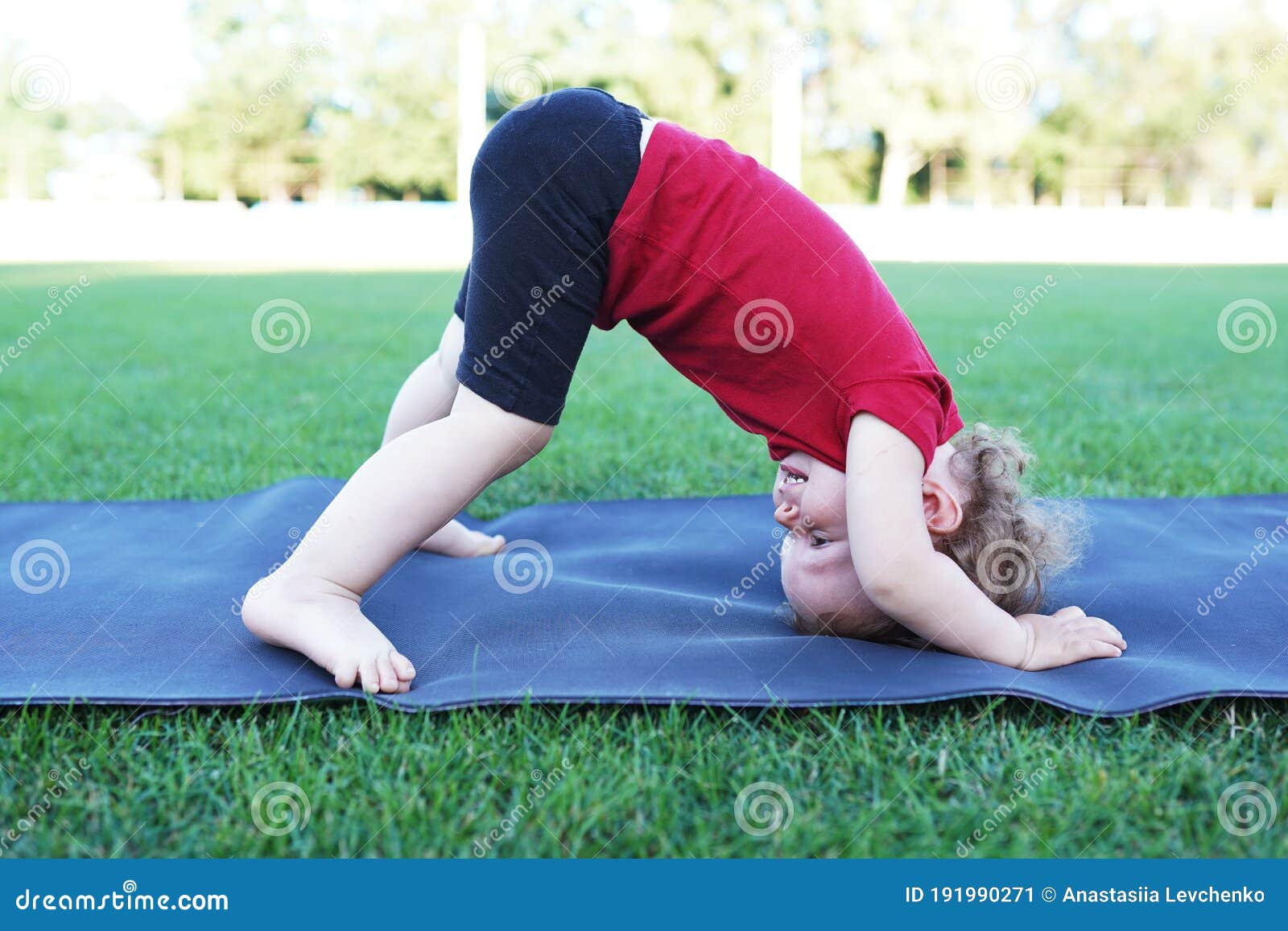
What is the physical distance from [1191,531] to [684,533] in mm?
1165

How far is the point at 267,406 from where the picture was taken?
13.9ft

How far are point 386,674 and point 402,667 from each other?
0.03 metres

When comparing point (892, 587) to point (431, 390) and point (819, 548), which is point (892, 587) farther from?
point (431, 390)

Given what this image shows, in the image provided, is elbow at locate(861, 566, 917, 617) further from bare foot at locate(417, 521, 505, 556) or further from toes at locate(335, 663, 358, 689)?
bare foot at locate(417, 521, 505, 556)

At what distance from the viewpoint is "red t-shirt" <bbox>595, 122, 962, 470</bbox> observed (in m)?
1.70

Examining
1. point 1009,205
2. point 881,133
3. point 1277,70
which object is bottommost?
point 1009,205

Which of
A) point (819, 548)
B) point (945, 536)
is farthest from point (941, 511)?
point (819, 548)

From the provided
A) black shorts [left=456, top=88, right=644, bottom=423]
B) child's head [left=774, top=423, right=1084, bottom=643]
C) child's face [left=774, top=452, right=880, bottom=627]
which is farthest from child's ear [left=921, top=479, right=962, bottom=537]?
black shorts [left=456, top=88, right=644, bottom=423]

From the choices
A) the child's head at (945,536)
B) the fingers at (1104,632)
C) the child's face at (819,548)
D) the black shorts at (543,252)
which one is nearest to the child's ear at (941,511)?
the child's head at (945,536)

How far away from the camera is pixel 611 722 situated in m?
1.48

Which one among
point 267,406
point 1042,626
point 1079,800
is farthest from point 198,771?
point 267,406

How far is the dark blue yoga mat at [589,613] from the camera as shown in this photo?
5.12ft

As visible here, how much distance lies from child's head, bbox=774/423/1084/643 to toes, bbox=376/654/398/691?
26.0 inches

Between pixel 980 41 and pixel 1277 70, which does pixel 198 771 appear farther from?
pixel 1277 70
